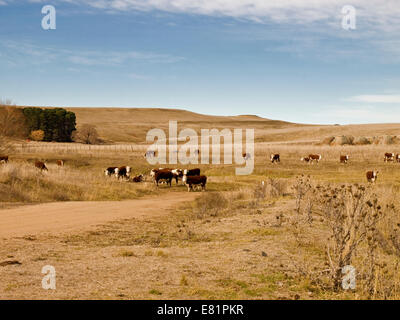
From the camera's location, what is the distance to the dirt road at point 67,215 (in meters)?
13.8

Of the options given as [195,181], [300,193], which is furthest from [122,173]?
[300,193]

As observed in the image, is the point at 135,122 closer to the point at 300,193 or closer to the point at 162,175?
the point at 162,175

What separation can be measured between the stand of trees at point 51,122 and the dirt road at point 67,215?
7553cm

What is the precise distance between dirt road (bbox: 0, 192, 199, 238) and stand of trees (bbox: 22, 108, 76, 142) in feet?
248

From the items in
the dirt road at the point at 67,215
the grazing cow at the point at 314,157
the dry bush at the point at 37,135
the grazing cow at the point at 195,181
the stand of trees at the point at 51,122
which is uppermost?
the stand of trees at the point at 51,122

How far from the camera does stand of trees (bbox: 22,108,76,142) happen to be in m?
90.4

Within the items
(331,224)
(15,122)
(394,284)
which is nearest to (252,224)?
(331,224)

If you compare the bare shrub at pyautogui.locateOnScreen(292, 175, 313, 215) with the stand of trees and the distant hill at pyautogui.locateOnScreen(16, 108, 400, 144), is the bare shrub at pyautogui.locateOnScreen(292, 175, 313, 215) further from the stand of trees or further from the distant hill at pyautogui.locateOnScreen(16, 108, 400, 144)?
the stand of trees

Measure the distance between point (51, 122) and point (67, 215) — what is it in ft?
265

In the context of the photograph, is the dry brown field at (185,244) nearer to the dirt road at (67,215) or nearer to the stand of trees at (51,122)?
the dirt road at (67,215)

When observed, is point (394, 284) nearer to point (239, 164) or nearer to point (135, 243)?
point (135, 243)

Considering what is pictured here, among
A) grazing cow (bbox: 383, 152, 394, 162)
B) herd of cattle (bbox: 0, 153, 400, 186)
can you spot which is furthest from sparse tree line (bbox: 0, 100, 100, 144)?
grazing cow (bbox: 383, 152, 394, 162)

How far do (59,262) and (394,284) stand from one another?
274 inches

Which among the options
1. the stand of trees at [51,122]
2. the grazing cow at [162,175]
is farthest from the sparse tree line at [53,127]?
the grazing cow at [162,175]
